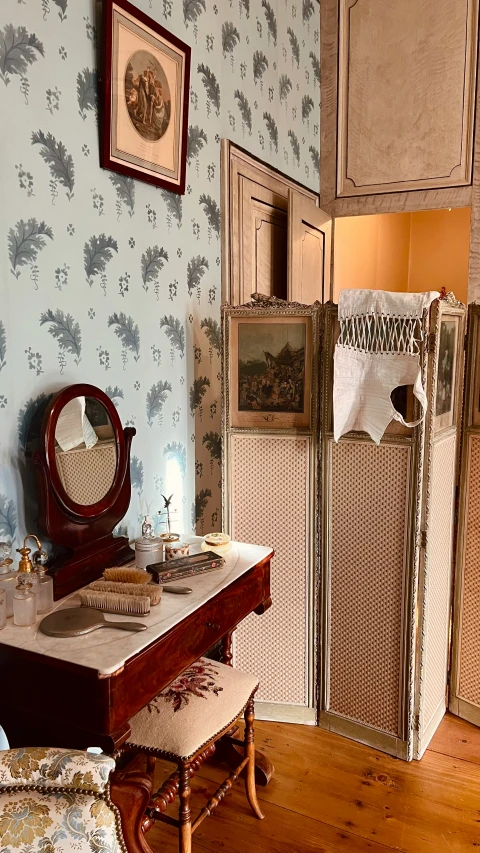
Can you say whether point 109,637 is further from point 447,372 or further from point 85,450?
point 447,372

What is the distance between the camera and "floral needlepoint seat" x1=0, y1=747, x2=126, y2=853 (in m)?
1.07

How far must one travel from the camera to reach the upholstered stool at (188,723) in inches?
64.6

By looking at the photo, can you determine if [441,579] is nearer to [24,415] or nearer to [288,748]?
[288,748]

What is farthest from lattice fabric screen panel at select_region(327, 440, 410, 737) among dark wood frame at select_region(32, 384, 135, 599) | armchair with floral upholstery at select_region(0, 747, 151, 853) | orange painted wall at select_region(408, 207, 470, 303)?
orange painted wall at select_region(408, 207, 470, 303)

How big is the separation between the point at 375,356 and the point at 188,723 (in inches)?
A: 51.7

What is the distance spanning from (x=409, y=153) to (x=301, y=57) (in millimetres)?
790

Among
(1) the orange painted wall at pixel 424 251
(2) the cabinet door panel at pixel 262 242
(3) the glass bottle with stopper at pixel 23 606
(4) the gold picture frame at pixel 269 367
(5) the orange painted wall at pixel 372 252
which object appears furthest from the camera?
(1) the orange painted wall at pixel 424 251

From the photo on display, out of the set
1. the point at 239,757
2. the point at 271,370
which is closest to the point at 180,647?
the point at 239,757

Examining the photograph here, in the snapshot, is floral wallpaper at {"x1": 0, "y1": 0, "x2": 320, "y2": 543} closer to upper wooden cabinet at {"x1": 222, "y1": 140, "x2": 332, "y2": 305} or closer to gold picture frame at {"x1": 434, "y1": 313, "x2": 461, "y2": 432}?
upper wooden cabinet at {"x1": 222, "y1": 140, "x2": 332, "y2": 305}

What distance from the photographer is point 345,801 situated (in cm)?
217

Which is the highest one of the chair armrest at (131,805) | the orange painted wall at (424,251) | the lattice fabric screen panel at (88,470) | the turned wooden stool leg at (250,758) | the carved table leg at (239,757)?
the orange painted wall at (424,251)

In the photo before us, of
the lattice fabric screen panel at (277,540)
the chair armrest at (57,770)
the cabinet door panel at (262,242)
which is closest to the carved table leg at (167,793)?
the chair armrest at (57,770)

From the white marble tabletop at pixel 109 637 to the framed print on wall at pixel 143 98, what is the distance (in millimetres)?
1312

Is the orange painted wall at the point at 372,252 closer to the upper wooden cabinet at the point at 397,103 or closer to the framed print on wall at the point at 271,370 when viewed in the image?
the upper wooden cabinet at the point at 397,103
